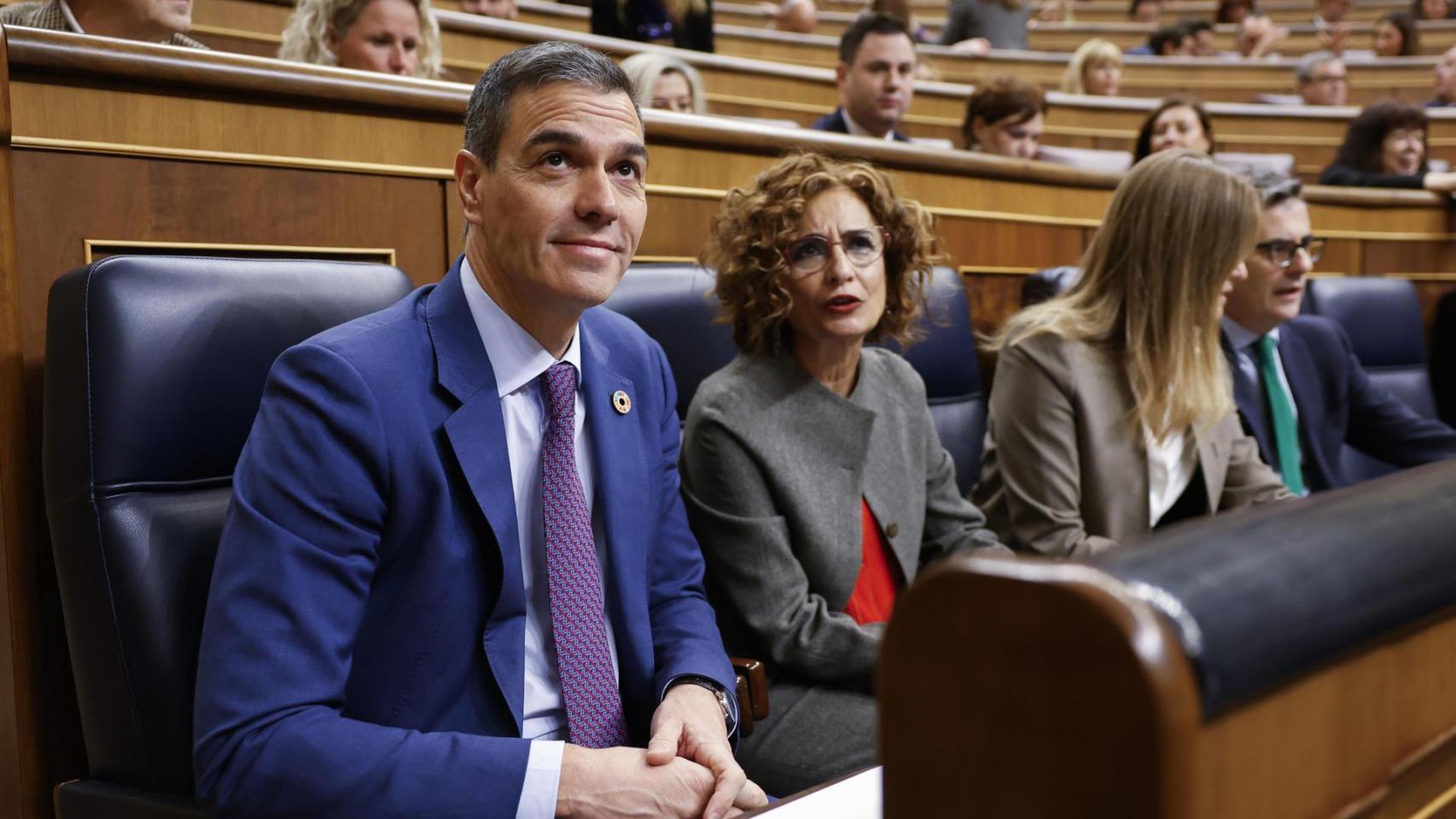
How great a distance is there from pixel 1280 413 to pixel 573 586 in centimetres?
88

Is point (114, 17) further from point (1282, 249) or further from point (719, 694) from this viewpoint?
point (1282, 249)

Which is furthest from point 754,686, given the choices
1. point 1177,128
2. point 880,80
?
point 1177,128

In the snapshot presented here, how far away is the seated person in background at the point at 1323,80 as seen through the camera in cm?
295

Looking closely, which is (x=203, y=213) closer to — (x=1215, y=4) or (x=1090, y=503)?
(x=1090, y=503)

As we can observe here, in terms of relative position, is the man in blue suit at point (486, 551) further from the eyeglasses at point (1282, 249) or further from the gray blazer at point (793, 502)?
the eyeglasses at point (1282, 249)

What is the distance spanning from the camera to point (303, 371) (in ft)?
1.73

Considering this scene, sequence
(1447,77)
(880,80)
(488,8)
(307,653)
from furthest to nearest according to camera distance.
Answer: (1447,77) < (488,8) < (880,80) < (307,653)

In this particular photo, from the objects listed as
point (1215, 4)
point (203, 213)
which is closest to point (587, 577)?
point (203, 213)

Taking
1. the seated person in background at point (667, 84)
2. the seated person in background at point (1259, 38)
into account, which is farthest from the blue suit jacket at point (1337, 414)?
the seated person in background at point (1259, 38)

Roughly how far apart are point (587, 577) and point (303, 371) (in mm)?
167

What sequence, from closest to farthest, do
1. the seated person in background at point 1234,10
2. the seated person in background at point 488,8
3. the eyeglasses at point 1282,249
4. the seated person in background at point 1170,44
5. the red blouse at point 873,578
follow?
the red blouse at point 873,578 < the eyeglasses at point 1282,249 < the seated person in background at point 488,8 < the seated person in background at point 1170,44 < the seated person in background at point 1234,10

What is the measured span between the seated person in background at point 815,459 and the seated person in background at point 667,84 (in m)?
0.75

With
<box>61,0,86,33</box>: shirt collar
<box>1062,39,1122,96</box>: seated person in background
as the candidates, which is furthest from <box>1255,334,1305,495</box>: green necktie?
<box>1062,39,1122,96</box>: seated person in background

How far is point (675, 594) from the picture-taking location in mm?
680
